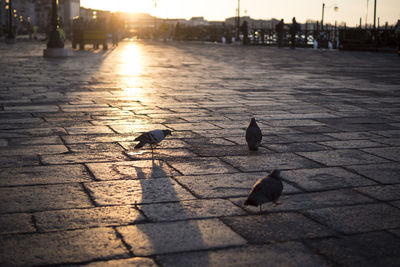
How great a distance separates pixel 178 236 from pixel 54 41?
56.4ft

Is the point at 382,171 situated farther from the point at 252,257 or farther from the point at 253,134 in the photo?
the point at 252,257

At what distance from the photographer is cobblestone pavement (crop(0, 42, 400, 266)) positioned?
2586mm

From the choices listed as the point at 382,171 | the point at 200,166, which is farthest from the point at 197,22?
the point at 382,171

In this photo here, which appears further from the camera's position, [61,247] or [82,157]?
[82,157]

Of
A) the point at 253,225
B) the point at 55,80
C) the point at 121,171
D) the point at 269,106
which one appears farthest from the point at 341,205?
the point at 55,80

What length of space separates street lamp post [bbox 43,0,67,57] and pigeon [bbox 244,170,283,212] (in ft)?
54.5

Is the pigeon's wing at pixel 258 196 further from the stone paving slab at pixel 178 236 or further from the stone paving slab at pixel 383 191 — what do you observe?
the stone paving slab at pixel 383 191

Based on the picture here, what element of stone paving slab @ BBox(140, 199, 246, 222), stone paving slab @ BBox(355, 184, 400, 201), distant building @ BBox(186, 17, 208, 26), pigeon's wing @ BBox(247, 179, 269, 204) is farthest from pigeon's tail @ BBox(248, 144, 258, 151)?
distant building @ BBox(186, 17, 208, 26)

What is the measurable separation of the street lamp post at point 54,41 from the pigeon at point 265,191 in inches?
654

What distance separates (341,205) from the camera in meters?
3.29

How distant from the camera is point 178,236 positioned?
8.98 feet

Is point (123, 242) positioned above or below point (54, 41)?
below

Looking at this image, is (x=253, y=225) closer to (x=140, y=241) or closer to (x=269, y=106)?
(x=140, y=241)

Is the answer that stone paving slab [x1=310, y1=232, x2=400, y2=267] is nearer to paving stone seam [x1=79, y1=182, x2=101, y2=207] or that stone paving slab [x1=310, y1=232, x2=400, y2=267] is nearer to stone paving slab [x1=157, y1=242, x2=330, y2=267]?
stone paving slab [x1=157, y1=242, x2=330, y2=267]
